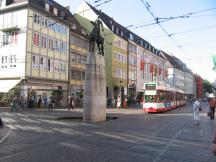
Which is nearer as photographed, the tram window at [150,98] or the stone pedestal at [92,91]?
the stone pedestal at [92,91]

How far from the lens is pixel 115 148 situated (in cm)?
1223

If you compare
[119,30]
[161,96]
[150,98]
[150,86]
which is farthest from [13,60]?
[119,30]

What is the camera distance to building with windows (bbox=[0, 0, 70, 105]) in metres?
46.5

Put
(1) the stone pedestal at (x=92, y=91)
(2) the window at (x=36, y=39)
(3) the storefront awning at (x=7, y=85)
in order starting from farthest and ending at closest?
(2) the window at (x=36, y=39) < (3) the storefront awning at (x=7, y=85) < (1) the stone pedestal at (x=92, y=91)

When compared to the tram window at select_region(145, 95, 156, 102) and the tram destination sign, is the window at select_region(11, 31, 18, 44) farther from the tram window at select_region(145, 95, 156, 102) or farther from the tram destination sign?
the tram window at select_region(145, 95, 156, 102)

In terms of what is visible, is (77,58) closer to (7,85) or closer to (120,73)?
(7,85)

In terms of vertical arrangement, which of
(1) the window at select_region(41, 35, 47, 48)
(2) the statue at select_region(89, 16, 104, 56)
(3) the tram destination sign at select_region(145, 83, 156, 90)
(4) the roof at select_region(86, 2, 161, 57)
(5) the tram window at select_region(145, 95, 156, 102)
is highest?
(4) the roof at select_region(86, 2, 161, 57)

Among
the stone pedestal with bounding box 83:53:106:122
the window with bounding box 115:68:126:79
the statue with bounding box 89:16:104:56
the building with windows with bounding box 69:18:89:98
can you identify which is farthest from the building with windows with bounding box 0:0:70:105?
the window with bounding box 115:68:126:79

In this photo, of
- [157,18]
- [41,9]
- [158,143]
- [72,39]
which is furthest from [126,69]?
[158,143]

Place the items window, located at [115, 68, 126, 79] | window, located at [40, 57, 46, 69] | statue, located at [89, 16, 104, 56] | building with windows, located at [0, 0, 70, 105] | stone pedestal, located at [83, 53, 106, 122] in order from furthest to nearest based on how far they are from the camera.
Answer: window, located at [115, 68, 126, 79]
window, located at [40, 57, 46, 69]
building with windows, located at [0, 0, 70, 105]
statue, located at [89, 16, 104, 56]
stone pedestal, located at [83, 53, 106, 122]

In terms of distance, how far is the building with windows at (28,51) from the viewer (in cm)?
4647

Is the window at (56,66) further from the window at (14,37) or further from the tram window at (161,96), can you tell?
the tram window at (161,96)

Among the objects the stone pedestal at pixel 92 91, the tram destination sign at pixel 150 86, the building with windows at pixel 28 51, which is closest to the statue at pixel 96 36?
the stone pedestal at pixel 92 91

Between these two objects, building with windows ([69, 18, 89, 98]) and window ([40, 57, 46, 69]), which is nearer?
window ([40, 57, 46, 69])
